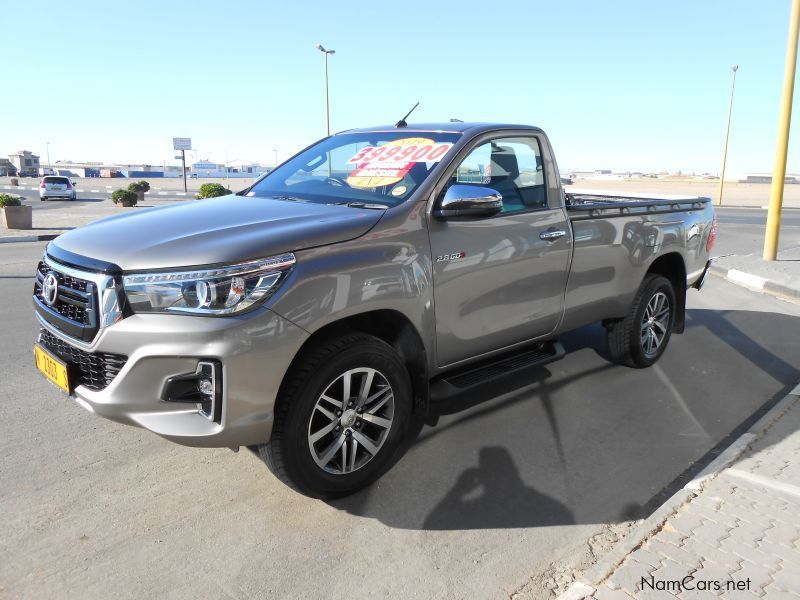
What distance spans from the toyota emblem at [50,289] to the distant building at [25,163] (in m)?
128

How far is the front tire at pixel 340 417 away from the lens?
2.91m

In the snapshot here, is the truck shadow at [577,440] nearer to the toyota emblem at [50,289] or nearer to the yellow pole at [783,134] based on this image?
the toyota emblem at [50,289]

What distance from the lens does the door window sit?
412 centimetres

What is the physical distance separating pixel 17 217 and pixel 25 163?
125m

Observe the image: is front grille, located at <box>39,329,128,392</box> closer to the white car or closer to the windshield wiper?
the windshield wiper

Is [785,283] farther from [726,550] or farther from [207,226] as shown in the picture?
[207,226]

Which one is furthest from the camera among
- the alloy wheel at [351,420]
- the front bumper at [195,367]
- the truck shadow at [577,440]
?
the truck shadow at [577,440]

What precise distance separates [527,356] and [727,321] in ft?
13.9

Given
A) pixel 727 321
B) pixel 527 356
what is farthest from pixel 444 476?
pixel 727 321

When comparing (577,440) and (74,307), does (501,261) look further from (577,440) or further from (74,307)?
(74,307)

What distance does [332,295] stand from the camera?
2.96 meters

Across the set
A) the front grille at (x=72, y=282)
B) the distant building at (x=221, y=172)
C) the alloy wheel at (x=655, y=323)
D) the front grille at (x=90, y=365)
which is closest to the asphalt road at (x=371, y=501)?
the alloy wheel at (x=655, y=323)
